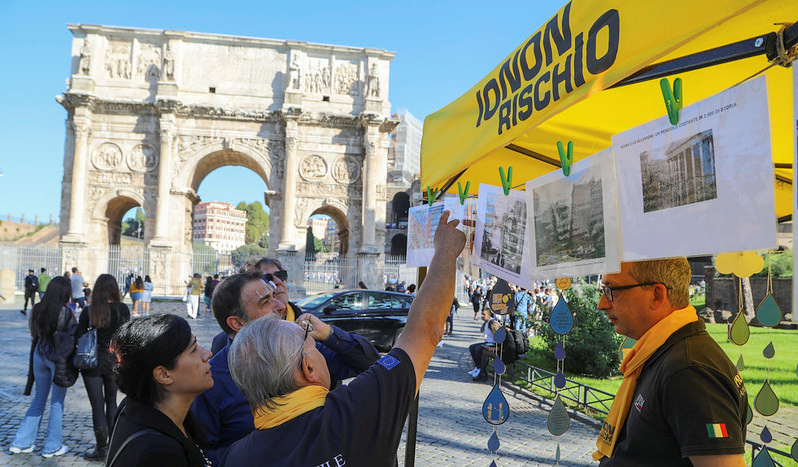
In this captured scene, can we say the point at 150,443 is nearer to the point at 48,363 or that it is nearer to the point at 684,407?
the point at 684,407

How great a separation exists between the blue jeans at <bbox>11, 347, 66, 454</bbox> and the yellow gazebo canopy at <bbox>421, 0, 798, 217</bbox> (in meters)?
4.41

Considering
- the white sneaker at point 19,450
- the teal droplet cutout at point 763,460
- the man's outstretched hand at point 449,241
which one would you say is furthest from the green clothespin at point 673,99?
the white sneaker at point 19,450

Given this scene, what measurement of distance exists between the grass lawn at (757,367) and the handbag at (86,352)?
6030mm

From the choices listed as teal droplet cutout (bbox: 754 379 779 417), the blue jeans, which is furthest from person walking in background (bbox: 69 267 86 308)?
teal droplet cutout (bbox: 754 379 779 417)

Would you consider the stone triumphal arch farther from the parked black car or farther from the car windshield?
the parked black car

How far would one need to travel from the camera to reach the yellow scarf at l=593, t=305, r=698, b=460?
1.85 metres

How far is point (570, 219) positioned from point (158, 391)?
181 cm

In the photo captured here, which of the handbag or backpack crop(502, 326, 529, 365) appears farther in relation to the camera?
backpack crop(502, 326, 529, 365)

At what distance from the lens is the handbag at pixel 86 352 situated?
486 cm

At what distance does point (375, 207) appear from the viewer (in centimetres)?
2725

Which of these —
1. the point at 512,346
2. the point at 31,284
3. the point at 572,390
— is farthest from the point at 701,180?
the point at 31,284

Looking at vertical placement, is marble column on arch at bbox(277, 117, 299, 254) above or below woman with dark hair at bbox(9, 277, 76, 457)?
above

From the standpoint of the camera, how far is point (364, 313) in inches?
473

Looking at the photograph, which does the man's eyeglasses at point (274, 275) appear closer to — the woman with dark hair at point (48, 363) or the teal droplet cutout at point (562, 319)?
the teal droplet cutout at point (562, 319)
